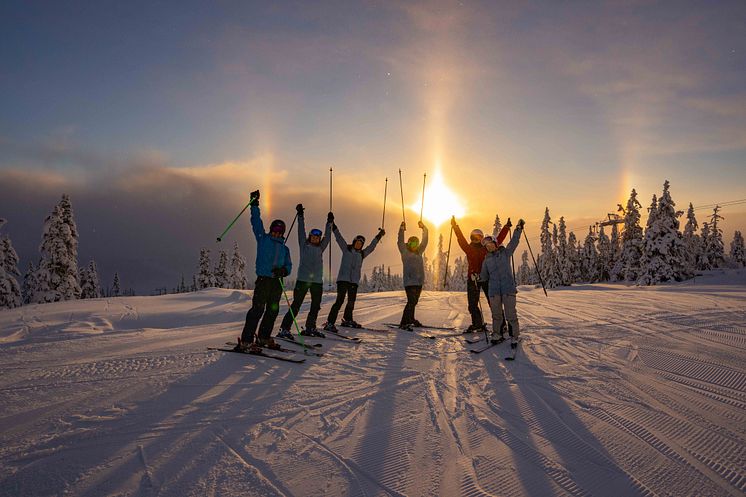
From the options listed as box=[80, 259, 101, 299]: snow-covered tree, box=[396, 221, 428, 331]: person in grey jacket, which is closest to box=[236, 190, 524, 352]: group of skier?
box=[396, 221, 428, 331]: person in grey jacket

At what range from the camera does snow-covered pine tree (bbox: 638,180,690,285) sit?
41.0 metres

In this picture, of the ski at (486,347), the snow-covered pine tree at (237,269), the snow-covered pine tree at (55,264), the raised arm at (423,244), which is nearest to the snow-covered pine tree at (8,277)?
the snow-covered pine tree at (55,264)

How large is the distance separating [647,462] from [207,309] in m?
15.2

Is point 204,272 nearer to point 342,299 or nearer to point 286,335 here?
point 342,299

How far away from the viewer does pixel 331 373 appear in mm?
6117

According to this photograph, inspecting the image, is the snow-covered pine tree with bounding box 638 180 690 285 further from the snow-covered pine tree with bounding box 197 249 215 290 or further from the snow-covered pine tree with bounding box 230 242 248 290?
the snow-covered pine tree with bounding box 197 249 215 290

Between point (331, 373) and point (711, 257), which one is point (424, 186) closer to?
point (331, 373)

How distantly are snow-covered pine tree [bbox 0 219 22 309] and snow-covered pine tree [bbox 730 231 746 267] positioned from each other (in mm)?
95028

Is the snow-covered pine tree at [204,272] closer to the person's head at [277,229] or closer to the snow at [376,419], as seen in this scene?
the snow at [376,419]

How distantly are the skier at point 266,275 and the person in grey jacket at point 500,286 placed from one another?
4.67 m

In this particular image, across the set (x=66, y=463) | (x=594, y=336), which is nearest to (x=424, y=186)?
(x=594, y=336)

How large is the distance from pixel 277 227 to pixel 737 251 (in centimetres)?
8642

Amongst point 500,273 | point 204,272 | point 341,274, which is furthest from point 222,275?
point 500,273

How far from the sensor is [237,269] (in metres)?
59.6
